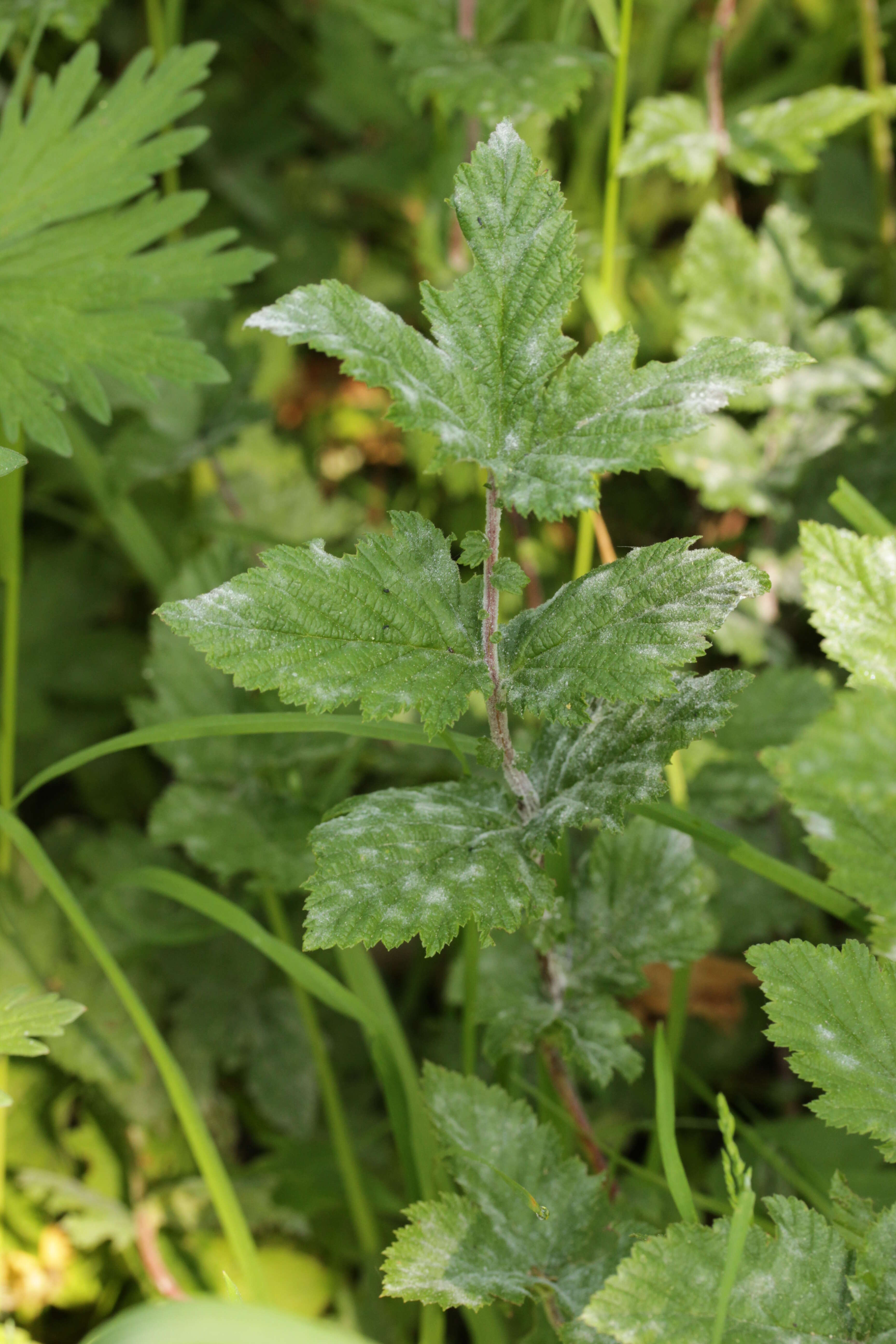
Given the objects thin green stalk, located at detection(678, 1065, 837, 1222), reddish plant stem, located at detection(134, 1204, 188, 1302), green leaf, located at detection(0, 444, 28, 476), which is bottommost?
reddish plant stem, located at detection(134, 1204, 188, 1302)

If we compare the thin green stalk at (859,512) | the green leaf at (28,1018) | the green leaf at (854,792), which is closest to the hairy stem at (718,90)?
the thin green stalk at (859,512)

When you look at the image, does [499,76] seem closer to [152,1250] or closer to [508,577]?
[508,577]

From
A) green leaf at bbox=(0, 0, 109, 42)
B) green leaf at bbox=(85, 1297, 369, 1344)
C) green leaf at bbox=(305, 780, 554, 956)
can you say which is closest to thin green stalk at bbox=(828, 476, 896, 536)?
green leaf at bbox=(305, 780, 554, 956)

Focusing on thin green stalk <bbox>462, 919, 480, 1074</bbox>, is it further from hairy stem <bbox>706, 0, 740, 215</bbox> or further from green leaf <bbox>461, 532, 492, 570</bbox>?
hairy stem <bbox>706, 0, 740, 215</bbox>

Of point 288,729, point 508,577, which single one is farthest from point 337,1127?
point 508,577

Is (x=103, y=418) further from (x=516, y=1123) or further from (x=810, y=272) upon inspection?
(x=810, y=272)
